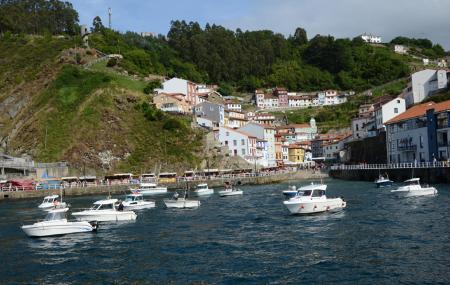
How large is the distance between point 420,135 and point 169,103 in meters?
64.1

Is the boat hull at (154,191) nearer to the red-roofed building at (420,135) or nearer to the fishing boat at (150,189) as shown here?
the fishing boat at (150,189)

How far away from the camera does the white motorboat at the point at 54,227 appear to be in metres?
41.0

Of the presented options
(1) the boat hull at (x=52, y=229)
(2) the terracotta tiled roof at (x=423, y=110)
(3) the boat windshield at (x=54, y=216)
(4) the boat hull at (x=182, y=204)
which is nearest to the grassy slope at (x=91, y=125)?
(2) the terracotta tiled roof at (x=423, y=110)

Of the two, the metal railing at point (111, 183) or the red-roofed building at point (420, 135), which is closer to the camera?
the red-roofed building at point (420, 135)

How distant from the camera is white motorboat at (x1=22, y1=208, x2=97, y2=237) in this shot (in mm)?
41031

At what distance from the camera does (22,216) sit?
58125 mm

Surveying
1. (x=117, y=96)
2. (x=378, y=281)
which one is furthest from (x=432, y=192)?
(x=117, y=96)

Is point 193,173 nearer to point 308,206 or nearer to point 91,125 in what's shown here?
point 91,125

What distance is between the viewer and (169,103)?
429 ft

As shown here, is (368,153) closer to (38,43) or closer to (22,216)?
(22,216)

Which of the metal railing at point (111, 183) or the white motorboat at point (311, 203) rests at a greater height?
the metal railing at point (111, 183)

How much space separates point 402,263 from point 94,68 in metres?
123

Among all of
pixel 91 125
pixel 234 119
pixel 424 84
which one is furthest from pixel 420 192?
pixel 234 119

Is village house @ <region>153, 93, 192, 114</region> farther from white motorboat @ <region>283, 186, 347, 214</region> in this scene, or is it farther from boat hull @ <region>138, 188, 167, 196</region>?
white motorboat @ <region>283, 186, 347, 214</region>
